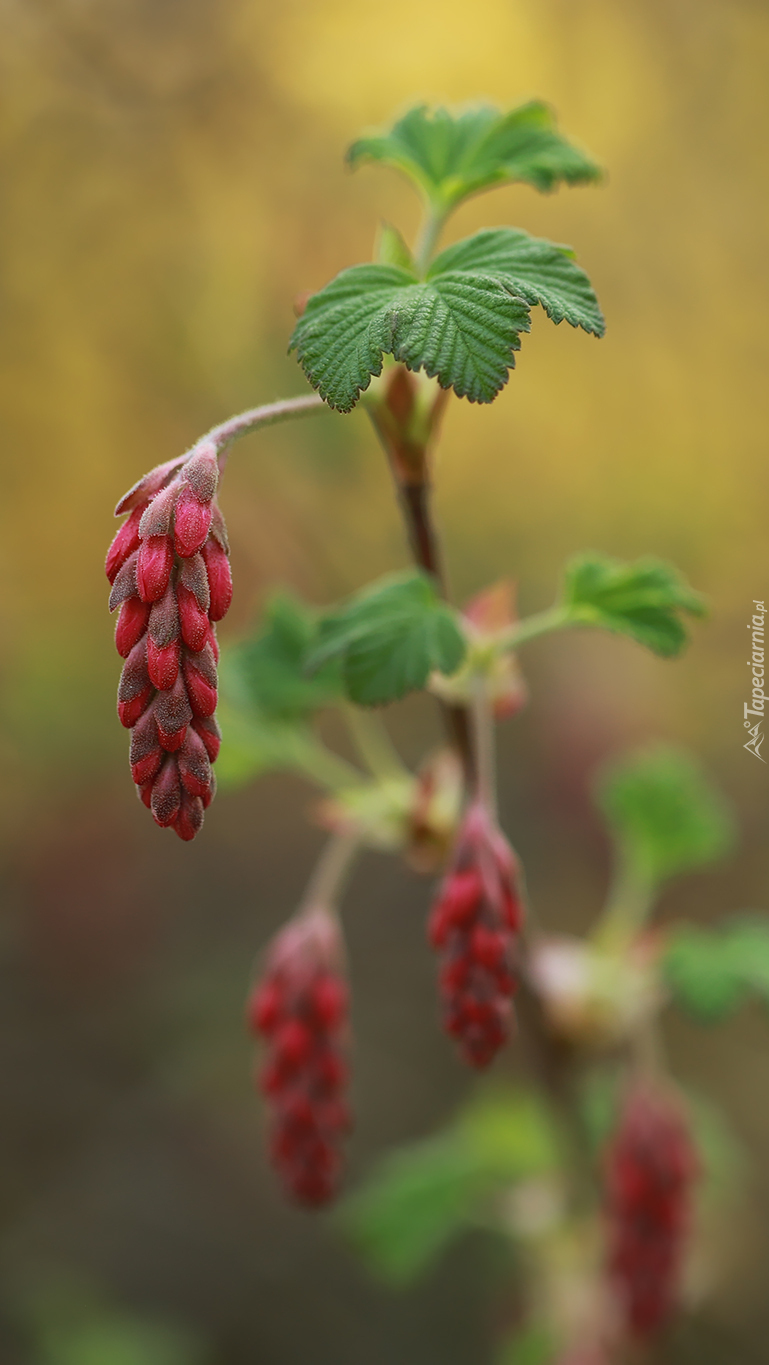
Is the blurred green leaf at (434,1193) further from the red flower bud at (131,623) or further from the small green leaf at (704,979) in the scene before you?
the red flower bud at (131,623)

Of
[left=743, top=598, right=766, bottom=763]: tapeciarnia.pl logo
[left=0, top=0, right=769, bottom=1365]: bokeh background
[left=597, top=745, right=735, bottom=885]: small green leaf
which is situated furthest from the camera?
[left=0, top=0, right=769, bottom=1365]: bokeh background

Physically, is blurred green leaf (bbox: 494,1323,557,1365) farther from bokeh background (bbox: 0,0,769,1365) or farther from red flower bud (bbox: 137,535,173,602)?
red flower bud (bbox: 137,535,173,602)

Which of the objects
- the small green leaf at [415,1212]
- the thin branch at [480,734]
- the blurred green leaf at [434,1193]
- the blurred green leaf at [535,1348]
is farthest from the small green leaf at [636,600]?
the blurred green leaf at [535,1348]

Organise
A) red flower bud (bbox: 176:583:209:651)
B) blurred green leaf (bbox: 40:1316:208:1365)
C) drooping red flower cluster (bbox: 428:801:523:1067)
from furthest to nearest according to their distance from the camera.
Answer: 1. blurred green leaf (bbox: 40:1316:208:1365)
2. drooping red flower cluster (bbox: 428:801:523:1067)
3. red flower bud (bbox: 176:583:209:651)

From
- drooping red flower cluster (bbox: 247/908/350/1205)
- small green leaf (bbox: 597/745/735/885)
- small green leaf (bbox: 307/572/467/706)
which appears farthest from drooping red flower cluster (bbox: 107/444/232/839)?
small green leaf (bbox: 597/745/735/885)

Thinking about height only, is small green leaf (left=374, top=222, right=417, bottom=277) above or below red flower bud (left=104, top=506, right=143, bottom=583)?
above

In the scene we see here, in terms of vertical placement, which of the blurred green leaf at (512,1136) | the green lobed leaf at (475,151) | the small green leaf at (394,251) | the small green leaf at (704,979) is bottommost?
the blurred green leaf at (512,1136)
